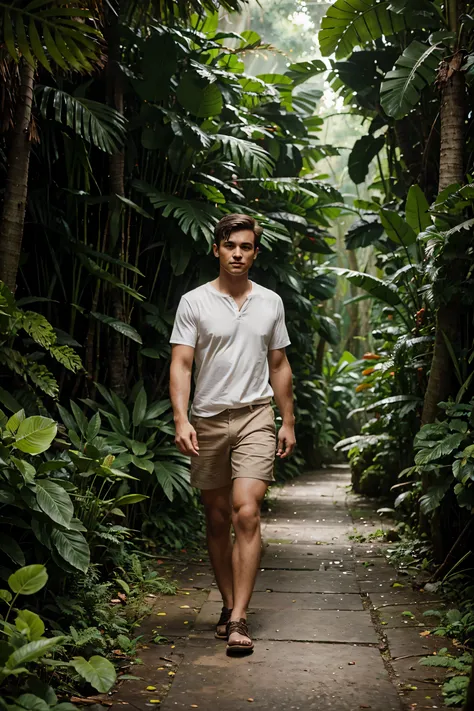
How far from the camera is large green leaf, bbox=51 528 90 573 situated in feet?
9.71

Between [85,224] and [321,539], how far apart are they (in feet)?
8.81

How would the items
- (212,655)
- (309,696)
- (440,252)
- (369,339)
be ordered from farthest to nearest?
(369,339) < (440,252) < (212,655) < (309,696)

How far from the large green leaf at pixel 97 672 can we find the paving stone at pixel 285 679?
0.87ft

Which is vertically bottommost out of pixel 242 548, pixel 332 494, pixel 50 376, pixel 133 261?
pixel 332 494

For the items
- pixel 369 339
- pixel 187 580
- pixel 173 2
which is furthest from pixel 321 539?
pixel 369 339

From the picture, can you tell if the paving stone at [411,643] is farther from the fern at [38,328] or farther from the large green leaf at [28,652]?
the fern at [38,328]

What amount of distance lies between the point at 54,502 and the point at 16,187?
1.53 metres

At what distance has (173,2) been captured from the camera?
15.2 ft

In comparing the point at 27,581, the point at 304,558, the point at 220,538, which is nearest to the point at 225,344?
the point at 220,538

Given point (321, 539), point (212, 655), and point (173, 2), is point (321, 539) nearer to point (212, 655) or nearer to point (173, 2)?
point (212, 655)

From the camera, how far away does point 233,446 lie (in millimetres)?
3453

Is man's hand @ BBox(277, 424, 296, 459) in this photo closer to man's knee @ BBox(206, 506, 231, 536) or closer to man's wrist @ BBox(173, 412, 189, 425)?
man's knee @ BBox(206, 506, 231, 536)

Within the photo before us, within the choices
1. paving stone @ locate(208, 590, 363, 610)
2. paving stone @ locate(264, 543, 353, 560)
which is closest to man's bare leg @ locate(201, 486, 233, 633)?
paving stone @ locate(208, 590, 363, 610)

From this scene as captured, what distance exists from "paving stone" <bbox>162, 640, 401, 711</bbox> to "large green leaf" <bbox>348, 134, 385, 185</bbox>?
4637 mm
